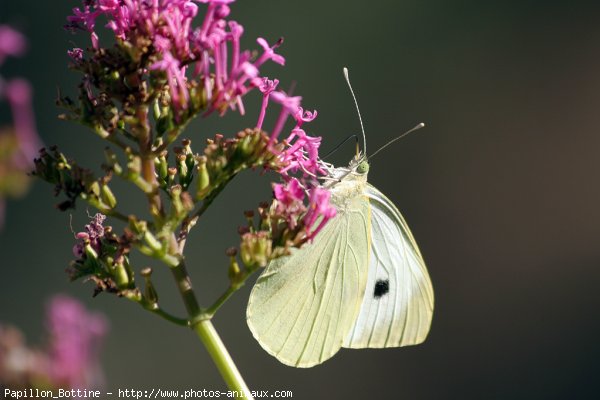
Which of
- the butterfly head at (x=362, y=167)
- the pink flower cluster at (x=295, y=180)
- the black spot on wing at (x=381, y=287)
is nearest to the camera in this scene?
the pink flower cluster at (x=295, y=180)

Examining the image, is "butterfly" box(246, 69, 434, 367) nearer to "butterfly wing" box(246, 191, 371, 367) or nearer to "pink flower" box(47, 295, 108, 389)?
"butterfly wing" box(246, 191, 371, 367)

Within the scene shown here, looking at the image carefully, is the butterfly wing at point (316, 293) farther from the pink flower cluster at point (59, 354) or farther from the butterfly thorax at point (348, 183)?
the pink flower cluster at point (59, 354)

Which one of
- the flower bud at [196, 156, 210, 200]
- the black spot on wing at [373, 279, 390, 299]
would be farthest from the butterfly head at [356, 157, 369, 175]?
the flower bud at [196, 156, 210, 200]

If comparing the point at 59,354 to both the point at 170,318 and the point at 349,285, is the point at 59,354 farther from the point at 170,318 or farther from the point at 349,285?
the point at 349,285

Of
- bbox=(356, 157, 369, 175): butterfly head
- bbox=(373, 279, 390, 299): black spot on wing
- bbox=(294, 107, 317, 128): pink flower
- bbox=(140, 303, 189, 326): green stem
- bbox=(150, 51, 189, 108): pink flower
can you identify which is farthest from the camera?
bbox=(373, 279, 390, 299): black spot on wing

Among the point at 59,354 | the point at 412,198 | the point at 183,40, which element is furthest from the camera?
the point at 412,198

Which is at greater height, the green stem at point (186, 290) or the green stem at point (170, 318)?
the green stem at point (186, 290)

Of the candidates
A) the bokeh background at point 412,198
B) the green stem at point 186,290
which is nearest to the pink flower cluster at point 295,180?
the green stem at point 186,290

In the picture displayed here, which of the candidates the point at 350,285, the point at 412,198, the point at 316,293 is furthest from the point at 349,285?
the point at 412,198
